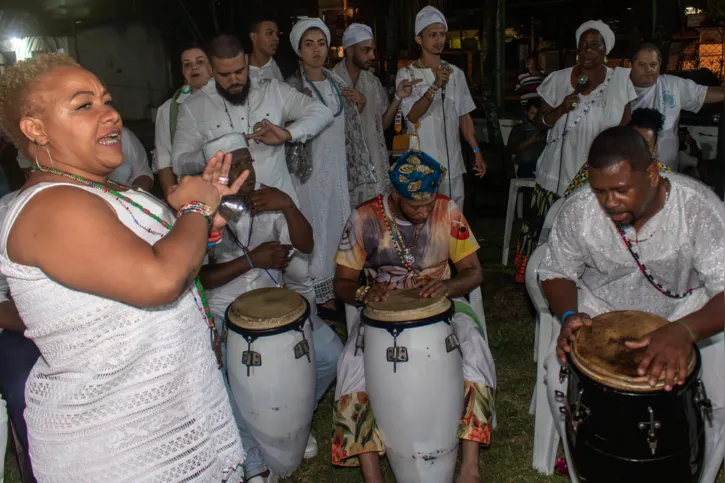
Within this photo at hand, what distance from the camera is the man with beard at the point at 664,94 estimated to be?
5.46 meters

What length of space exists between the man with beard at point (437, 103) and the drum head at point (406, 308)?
282 cm

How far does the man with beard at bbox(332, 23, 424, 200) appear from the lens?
6137 millimetres

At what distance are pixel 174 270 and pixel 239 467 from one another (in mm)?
968

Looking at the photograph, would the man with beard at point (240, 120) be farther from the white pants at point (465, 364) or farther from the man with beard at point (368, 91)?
the white pants at point (465, 364)

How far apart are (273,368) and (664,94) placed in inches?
171

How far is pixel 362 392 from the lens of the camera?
338 cm

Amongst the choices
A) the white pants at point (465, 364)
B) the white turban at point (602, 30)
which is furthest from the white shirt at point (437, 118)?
the white pants at point (465, 364)

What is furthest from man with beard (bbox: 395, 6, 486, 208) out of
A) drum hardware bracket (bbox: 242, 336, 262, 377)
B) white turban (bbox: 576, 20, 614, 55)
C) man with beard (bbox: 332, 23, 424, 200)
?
drum hardware bracket (bbox: 242, 336, 262, 377)

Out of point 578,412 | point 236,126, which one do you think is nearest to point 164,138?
point 236,126

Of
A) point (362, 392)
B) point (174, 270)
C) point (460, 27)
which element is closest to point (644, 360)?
point (362, 392)

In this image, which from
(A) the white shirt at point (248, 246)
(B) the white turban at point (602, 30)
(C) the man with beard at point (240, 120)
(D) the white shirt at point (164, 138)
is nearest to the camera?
(A) the white shirt at point (248, 246)

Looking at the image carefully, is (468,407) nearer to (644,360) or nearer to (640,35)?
(644,360)

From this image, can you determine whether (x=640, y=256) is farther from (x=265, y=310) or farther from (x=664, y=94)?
(x=664, y=94)

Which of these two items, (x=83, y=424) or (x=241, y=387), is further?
(x=241, y=387)
